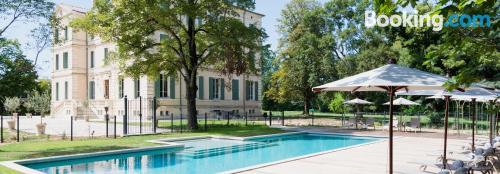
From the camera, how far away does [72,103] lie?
35.6m

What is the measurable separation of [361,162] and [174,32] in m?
14.0

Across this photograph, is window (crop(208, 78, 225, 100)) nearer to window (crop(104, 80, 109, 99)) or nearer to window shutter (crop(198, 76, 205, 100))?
window shutter (crop(198, 76, 205, 100))

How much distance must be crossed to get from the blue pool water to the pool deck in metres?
2.17

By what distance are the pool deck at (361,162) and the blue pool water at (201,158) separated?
7.12 ft

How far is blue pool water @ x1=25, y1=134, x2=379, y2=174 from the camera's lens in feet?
35.4

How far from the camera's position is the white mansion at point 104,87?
3219 cm

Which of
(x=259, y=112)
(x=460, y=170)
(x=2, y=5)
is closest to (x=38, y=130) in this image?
(x=2, y=5)

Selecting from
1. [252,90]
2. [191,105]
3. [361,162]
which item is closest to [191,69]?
[191,105]

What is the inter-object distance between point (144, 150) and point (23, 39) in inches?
213

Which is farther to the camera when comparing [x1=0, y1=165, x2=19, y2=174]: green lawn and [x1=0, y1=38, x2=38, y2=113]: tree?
[x1=0, y1=38, x2=38, y2=113]: tree

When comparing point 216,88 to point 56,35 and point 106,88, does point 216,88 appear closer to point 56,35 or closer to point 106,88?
point 106,88

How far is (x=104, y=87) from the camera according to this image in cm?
3497

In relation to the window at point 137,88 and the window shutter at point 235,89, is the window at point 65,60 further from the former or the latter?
the window shutter at point 235,89

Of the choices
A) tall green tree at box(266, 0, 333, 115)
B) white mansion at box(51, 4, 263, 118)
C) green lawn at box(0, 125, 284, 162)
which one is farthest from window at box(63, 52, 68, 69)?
green lawn at box(0, 125, 284, 162)
